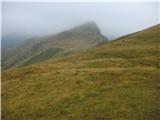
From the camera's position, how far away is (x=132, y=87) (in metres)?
58.3

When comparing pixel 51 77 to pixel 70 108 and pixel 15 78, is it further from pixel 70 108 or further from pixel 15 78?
pixel 70 108

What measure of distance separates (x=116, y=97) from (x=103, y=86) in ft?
17.5

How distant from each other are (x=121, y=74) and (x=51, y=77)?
1205 centimetres

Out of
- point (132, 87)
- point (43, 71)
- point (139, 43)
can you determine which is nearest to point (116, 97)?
point (132, 87)

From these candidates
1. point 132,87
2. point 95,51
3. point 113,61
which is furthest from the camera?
point 95,51

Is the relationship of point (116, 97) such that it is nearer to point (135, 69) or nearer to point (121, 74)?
point (121, 74)

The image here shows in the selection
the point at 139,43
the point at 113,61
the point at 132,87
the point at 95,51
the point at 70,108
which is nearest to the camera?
the point at 70,108

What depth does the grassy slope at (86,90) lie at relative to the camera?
50625 millimetres

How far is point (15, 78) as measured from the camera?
74.4 metres

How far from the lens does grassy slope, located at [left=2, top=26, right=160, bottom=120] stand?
50.6 m

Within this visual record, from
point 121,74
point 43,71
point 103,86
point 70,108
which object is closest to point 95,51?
point 43,71

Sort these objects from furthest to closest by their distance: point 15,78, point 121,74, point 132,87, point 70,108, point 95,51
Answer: point 95,51
point 15,78
point 121,74
point 132,87
point 70,108

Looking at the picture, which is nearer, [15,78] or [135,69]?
[135,69]

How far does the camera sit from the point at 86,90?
193 ft
